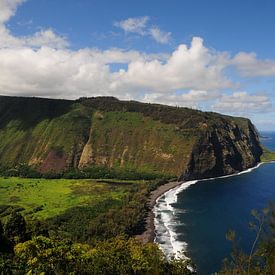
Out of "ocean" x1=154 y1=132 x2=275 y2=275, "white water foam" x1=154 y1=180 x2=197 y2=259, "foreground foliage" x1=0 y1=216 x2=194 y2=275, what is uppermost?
"foreground foliage" x1=0 y1=216 x2=194 y2=275

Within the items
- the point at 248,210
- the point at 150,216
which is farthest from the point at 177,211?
the point at 248,210

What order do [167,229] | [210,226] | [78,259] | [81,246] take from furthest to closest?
[210,226]
[167,229]
[81,246]
[78,259]

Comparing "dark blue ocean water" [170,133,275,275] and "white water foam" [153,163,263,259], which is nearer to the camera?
"dark blue ocean water" [170,133,275,275]

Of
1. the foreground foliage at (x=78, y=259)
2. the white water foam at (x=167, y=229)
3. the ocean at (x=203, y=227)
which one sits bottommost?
the white water foam at (x=167, y=229)

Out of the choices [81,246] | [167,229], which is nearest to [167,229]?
[167,229]

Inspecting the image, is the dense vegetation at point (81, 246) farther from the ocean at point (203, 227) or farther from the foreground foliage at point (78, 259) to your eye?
the ocean at point (203, 227)

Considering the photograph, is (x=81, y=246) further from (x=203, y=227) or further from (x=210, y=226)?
(x=210, y=226)

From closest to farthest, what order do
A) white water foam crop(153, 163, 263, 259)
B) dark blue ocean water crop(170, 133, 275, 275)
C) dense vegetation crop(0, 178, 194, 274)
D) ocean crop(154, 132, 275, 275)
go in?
dense vegetation crop(0, 178, 194, 274) → dark blue ocean water crop(170, 133, 275, 275) → ocean crop(154, 132, 275, 275) → white water foam crop(153, 163, 263, 259)

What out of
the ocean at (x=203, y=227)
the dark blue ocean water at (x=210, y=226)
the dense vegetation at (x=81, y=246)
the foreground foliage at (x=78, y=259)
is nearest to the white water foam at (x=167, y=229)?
the ocean at (x=203, y=227)

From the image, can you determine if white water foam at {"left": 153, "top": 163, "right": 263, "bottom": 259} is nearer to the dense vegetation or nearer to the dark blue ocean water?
the dark blue ocean water

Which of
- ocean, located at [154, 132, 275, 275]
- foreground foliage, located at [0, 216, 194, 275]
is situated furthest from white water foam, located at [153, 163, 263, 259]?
foreground foliage, located at [0, 216, 194, 275]

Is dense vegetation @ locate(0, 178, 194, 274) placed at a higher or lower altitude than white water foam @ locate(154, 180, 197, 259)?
higher

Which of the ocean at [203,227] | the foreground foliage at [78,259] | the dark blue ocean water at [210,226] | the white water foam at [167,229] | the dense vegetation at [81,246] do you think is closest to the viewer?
the foreground foliage at [78,259]
